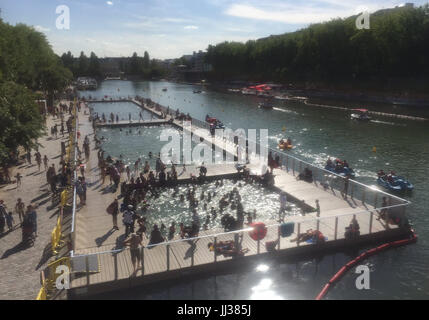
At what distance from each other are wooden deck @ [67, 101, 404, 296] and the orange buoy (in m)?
0.45

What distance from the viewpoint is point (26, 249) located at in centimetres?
1683

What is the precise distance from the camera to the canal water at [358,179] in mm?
15180

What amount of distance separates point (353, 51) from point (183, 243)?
95600 mm

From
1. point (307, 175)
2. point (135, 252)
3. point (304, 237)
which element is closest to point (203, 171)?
point (307, 175)

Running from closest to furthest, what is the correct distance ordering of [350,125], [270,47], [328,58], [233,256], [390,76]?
[233,256] → [350,125] → [390,76] → [328,58] → [270,47]

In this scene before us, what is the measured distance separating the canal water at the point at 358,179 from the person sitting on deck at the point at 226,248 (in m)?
A: 0.84

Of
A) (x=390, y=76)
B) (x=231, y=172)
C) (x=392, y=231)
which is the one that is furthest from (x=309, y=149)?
(x=390, y=76)

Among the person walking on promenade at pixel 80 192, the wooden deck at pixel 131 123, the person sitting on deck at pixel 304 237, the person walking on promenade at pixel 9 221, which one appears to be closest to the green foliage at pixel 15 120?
the person walking on promenade at pixel 80 192

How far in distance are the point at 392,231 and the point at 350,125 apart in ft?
142

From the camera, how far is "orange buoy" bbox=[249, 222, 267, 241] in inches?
670

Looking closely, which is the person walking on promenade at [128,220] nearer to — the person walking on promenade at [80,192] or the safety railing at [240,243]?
the safety railing at [240,243]

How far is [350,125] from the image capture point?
59.8 metres

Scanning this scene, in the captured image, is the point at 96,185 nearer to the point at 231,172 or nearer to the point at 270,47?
the point at 231,172

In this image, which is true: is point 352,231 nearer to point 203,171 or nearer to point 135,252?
point 135,252
